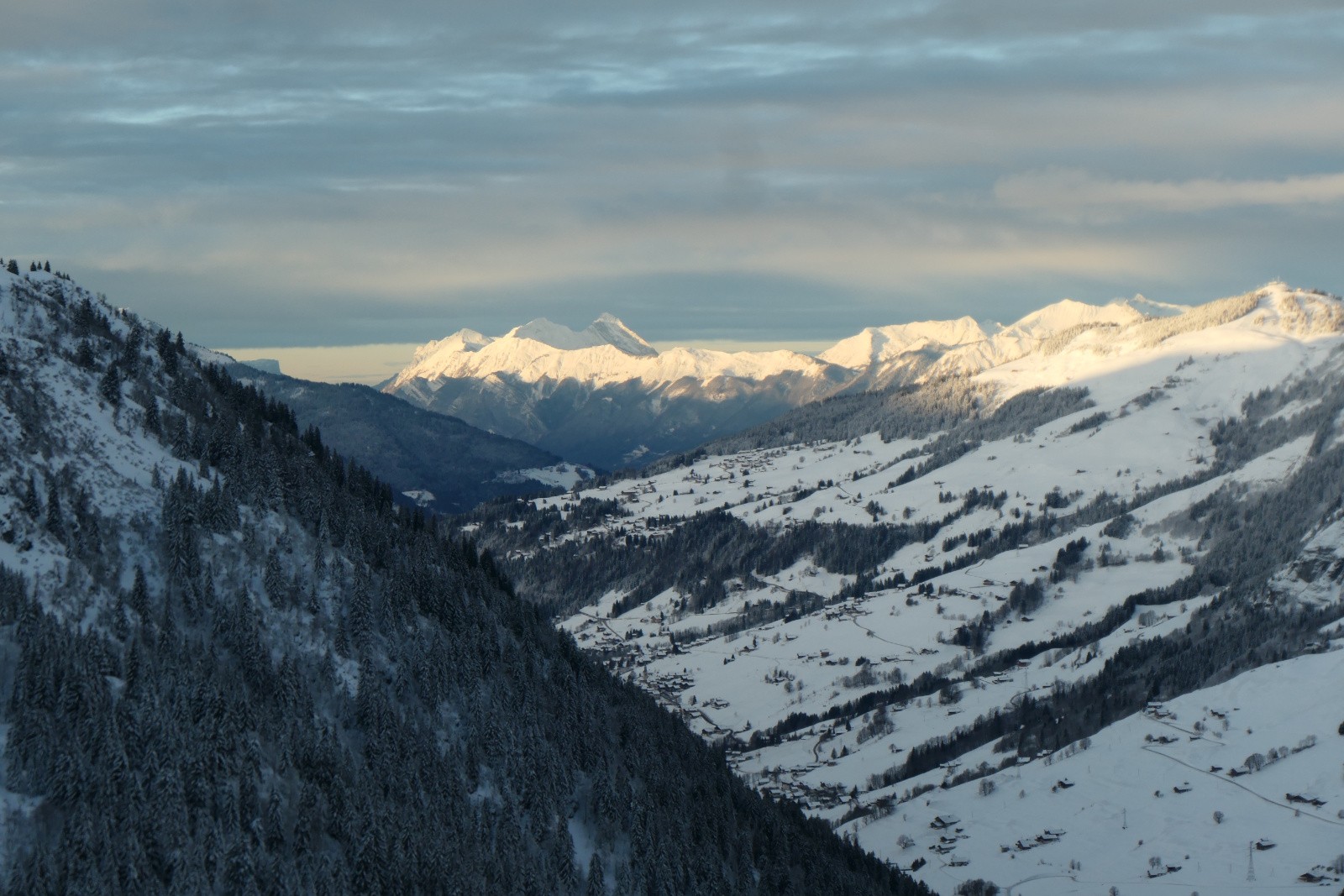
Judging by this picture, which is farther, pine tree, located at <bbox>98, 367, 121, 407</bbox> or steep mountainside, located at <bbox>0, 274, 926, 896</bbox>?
pine tree, located at <bbox>98, 367, 121, 407</bbox>

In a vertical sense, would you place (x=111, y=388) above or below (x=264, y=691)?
above

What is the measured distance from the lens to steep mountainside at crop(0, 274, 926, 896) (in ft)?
355

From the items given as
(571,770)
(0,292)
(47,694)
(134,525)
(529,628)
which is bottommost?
(571,770)

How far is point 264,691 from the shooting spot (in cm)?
12788

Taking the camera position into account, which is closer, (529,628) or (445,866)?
(445,866)

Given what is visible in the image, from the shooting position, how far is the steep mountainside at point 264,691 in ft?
355

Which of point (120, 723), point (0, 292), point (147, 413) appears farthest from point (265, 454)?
point (120, 723)

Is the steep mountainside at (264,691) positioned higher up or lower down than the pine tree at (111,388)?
lower down

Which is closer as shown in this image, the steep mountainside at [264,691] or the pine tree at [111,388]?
the steep mountainside at [264,691]

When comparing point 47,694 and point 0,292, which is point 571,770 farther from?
point 0,292

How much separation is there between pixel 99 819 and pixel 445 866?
1344 inches

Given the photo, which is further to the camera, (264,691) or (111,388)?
(111,388)

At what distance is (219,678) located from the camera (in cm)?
12325

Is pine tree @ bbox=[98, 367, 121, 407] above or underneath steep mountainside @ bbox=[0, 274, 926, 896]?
above
